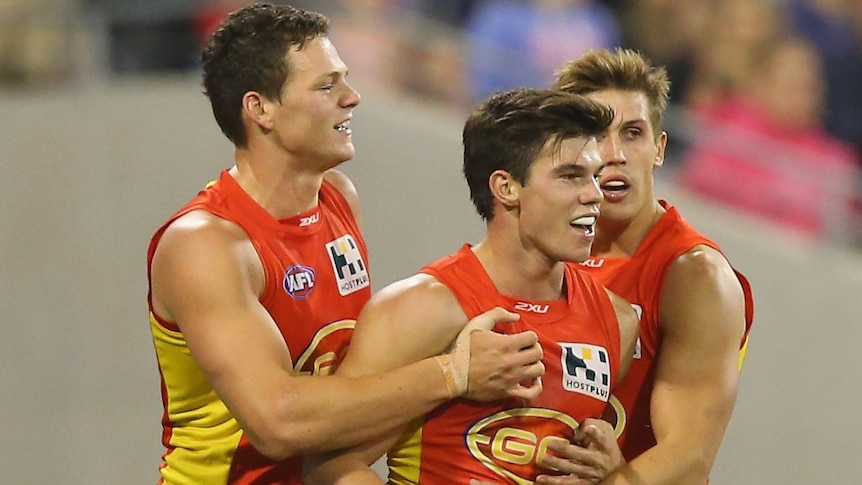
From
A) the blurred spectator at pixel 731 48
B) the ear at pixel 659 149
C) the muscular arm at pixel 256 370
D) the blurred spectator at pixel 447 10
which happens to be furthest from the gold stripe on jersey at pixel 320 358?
the blurred spectator at pixel 731 48

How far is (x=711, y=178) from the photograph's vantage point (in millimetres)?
7527

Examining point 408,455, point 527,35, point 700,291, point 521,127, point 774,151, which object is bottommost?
point 408,455

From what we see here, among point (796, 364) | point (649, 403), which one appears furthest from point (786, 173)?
point (649, 403)

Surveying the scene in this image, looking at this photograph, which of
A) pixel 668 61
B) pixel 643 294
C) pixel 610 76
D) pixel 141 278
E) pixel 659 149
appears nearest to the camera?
pixel 643 294

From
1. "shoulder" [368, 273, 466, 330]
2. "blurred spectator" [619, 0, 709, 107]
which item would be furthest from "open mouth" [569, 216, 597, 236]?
"blurred spectator" [619, 0, 709, 107]

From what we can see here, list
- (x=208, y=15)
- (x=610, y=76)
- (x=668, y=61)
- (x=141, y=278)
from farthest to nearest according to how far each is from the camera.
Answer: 1. (x=668, y=61)
2. (x=141, y=278)
3. (x=208, y=15)
4. (x=610, y=76)

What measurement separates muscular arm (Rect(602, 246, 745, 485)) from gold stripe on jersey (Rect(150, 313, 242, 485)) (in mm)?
1136

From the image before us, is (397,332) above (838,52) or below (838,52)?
below

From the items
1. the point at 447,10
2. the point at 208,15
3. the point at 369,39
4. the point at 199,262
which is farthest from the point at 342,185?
the point at 447,10

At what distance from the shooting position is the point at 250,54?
4.05 m

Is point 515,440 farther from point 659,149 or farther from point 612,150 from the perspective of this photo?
point 659,149

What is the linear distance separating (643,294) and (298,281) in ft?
3.10

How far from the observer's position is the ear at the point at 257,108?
404 cm

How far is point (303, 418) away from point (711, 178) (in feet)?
14.7
